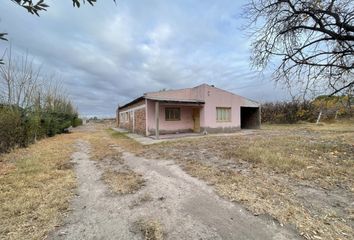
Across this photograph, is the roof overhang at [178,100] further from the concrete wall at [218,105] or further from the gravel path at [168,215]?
the gravel path at [168,215]

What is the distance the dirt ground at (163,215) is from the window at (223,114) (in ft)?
41.6

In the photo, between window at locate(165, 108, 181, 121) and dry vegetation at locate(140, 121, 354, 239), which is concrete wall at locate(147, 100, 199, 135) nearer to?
window at locate(165, 108, 181, 121)

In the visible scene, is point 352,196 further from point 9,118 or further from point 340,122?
point 340,122

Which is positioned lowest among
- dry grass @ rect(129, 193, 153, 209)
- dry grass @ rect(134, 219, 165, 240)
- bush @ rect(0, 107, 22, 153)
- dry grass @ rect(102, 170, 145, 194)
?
dry grass @ rect(134, 219, 165, 240)

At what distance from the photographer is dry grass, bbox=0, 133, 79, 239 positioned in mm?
2955

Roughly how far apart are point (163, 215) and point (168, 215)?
3.2 inches

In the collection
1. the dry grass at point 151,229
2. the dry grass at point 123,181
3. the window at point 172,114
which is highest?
the window at point 172,114

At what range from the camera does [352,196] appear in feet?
13.1

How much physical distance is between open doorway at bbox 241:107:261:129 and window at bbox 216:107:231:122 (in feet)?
13.8

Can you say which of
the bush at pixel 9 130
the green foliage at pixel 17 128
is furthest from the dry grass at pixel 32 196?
the green foliage at pixel 17 128

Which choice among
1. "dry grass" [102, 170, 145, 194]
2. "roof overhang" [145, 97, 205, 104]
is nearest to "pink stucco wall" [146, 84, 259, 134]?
"roof overhang" [145, 97, 205, 104]

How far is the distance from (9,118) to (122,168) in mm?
6059

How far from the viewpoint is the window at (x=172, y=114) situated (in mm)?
16125

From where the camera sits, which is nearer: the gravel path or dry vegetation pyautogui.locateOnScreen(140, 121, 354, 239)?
the gravel path
